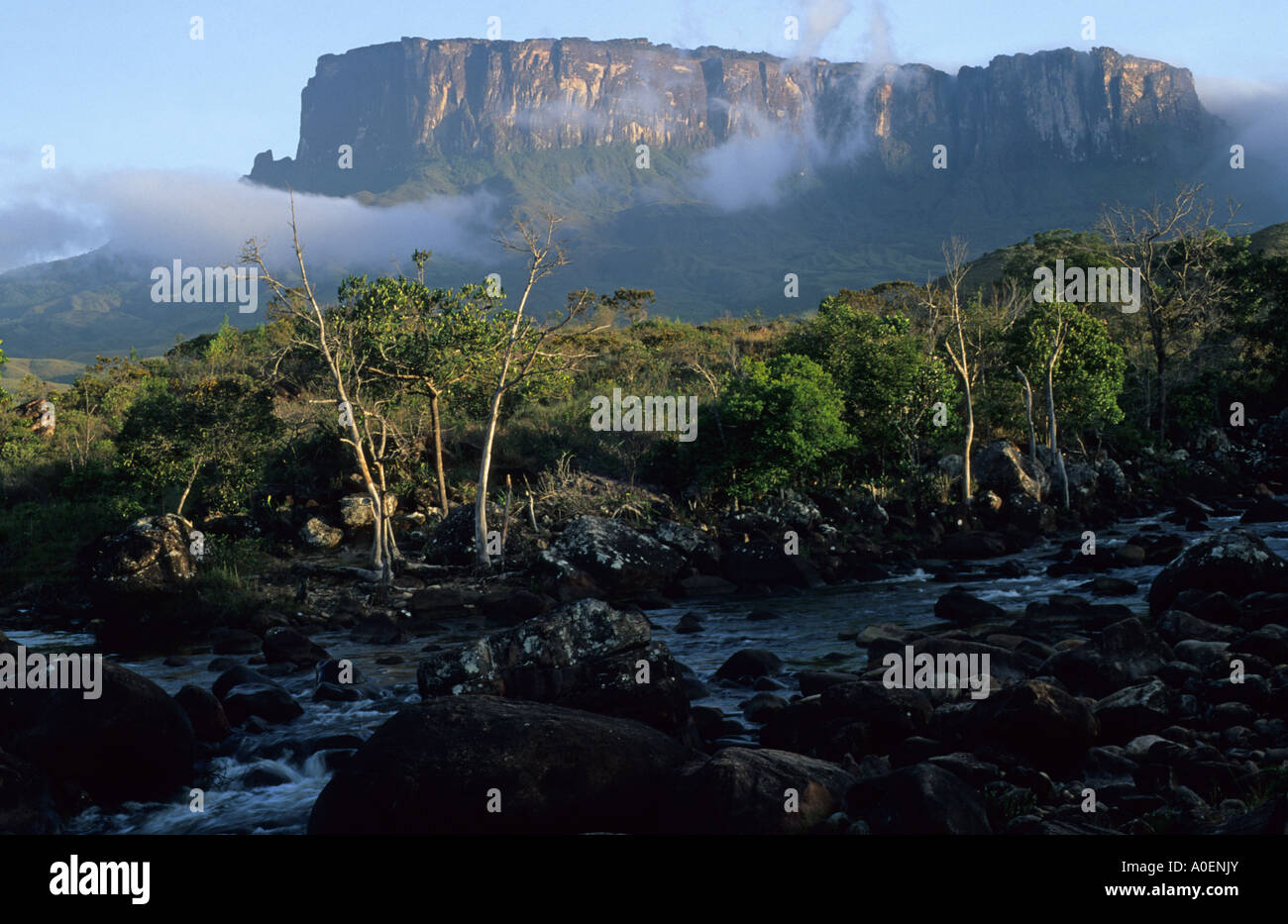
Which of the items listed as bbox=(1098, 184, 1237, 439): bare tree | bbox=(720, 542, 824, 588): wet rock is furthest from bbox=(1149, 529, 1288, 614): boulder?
bbox=(1098, 184, 1237, 439): bare tree

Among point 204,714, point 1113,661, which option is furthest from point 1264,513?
point 204,714

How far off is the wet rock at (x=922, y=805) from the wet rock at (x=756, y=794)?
432mm

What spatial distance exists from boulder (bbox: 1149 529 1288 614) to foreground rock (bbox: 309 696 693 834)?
50.2ft

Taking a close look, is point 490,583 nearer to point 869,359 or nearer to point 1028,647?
point 1028,647

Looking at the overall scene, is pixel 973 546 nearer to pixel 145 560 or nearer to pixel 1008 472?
pixel 1008 472

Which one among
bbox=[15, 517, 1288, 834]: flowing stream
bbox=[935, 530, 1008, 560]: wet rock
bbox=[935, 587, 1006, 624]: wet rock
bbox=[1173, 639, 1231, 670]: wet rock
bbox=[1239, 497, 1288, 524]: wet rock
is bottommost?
bbox=[15, 517, 1288, 834]: flowing stream

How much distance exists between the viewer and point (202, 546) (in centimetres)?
2911

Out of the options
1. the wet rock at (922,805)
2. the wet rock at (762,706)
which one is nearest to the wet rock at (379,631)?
the wet rock at (762,706)

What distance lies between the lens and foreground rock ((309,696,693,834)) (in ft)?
33.5

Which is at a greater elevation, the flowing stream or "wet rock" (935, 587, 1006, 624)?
"wet rock" (935, 587, 1006, 624)

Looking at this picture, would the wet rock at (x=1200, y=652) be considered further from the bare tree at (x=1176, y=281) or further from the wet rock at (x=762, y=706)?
the bare tree at (x=1176, y=281)

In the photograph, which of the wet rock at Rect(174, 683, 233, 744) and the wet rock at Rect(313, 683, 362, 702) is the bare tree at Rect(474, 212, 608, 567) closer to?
the wet rock at Rect(313, 683, 362, 702)
